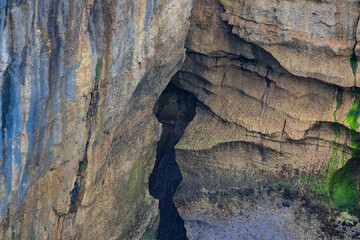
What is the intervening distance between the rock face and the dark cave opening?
0.06 feet

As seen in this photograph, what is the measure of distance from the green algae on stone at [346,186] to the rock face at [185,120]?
14 millimetres

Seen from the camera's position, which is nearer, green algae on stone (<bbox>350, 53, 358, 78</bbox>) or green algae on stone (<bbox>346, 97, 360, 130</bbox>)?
green algae on stone (<bbox>350, 53, 358, 78</bbox>)

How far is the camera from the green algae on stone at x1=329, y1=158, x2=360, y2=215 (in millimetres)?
6465

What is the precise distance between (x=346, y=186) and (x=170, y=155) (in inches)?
85.1

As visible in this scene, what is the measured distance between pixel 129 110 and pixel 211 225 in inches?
68.4

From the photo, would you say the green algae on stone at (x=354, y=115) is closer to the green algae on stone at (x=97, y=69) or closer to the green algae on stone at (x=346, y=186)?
the green algae on stone at (x=346, y=186)

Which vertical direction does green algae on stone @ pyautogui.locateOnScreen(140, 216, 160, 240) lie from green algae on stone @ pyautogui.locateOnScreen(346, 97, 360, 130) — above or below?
below

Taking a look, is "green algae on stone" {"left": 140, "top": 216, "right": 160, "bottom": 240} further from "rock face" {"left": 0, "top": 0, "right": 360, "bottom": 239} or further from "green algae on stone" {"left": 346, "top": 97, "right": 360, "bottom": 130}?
"green algae on stone" {"left": 346, "top": 97, "right": 360, "bottom": 130}

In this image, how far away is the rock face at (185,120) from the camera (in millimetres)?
4691

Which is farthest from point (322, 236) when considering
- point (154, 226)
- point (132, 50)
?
point (132, 50)

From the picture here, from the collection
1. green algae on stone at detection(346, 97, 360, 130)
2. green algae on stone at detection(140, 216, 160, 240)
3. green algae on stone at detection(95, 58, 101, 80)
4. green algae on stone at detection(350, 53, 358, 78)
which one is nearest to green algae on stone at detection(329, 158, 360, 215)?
green algae on stone at detection(346, 97, 360, 130)

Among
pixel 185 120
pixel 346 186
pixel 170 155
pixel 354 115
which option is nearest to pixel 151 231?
pixel 170 155

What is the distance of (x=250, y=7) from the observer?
6.09 meters

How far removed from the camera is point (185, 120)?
7.34 m
